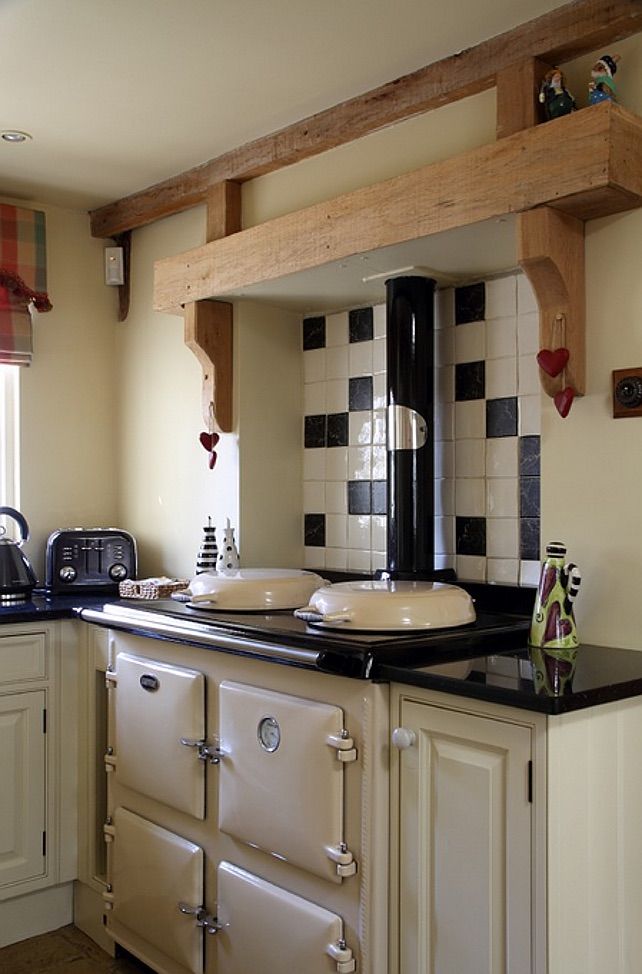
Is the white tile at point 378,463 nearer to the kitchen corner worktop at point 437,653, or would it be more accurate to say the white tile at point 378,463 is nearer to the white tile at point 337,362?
the white tile at point 337,362

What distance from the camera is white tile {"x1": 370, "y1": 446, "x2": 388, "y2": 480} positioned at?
9.20ft

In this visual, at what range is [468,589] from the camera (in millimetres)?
2480

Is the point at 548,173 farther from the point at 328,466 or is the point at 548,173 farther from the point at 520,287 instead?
the point at 328,466

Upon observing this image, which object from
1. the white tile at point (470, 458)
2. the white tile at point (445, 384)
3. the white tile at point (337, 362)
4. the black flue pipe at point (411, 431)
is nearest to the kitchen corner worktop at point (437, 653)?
the black flue pipe at point (411, 431)

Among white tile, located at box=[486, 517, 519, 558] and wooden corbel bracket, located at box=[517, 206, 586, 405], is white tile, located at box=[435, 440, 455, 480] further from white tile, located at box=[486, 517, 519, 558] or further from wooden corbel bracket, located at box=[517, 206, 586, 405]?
wooden corbel bracket, located at box=[517, 206, 586, 405]

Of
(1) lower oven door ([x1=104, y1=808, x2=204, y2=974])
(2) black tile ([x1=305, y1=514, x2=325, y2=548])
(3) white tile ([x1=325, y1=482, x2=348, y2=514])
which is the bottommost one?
(1) lower oven door ([x1=104, y1=808, x2=204, y2=974])

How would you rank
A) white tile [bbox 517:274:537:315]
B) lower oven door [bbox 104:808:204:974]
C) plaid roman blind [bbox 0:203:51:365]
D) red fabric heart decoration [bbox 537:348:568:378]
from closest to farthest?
red fabric heart decoration [bbox 537:348:568:378] → lower oven door [bbox 104:808:204:974] → white tile [bbox 517:274:537:315] → plaid roman blind [bbox 0:203:51:365]

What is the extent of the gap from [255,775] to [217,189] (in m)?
1.72

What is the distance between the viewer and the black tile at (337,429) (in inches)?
115

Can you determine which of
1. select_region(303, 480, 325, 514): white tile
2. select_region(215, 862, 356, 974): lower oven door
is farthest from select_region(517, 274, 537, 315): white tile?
select_region(215, 862, 356, 974): lower oven door

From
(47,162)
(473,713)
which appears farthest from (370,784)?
(47,162)

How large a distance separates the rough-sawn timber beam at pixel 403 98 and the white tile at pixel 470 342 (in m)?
0.54

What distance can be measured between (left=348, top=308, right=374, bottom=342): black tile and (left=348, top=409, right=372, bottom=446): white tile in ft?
0.70

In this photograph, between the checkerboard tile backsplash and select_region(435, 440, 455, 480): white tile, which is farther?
select_region(435, 440, 455, 480): white tile
